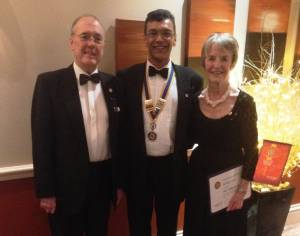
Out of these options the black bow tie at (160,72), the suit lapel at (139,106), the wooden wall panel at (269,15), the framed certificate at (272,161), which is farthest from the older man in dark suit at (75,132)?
the wooden wall panel at (269,15)

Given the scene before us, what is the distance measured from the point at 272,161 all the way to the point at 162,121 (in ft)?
2.78

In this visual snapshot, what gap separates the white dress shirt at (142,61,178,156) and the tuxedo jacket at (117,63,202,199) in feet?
0.10

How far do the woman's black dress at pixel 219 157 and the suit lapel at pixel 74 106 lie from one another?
65 cm

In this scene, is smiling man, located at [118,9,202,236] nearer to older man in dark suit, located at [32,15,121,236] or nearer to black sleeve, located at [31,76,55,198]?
older man in dark suit, located at [32,15,121,236]

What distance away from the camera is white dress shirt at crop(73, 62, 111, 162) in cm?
161

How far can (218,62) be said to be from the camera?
1.67 m

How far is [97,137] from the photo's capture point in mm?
1636

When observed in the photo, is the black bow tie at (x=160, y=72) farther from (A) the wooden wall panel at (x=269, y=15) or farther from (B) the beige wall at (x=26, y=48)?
(A) the wooden wall panel at (x=269, y=15)

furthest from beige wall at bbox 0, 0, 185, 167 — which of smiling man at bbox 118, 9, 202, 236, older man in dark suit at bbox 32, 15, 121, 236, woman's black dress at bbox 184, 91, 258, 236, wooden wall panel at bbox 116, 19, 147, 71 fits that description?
woman's black dress at bbox 184, 91, 258, 236

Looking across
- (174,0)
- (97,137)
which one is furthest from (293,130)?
(97,137)

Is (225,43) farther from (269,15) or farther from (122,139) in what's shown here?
(269,15)

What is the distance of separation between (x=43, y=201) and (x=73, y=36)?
883 mm

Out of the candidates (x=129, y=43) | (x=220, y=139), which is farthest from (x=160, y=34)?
(x=220, y=139)

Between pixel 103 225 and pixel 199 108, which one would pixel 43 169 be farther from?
pixel 199 108
